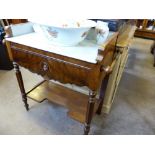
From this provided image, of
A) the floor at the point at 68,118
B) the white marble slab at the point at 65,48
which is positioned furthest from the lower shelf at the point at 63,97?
the white marble slab at the point at 65,48

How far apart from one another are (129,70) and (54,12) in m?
1.69

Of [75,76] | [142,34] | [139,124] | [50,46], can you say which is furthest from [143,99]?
[142,34]

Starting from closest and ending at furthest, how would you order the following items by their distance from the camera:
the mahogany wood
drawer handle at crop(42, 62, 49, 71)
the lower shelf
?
the mahogany wood < drawer handle at crop(42, 62, 49, 71) < the lower shelf

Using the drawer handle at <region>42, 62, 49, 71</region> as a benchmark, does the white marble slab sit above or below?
above

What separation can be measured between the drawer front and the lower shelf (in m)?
0.40

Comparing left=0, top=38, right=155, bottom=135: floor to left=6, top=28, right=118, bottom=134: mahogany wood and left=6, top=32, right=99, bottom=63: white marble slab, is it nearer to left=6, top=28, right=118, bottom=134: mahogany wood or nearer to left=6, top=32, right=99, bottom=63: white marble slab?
left=6, top=28, right=118, bottom=134: mahogany wood

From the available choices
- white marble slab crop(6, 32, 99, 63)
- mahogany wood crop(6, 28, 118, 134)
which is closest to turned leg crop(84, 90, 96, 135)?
mahogany wood crop(6, 28, 118, 134)

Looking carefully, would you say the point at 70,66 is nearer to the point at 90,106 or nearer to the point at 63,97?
the point at 90,106

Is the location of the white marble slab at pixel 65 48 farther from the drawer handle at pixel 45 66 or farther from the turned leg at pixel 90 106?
the turned leg at pixel 90 106

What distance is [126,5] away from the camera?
2.66 feet

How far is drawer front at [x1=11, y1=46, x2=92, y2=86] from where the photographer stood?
32.7 inches

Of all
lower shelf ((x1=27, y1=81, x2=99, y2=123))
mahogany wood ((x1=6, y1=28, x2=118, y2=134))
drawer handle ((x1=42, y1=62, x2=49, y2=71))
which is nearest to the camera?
mahogany wood ((x1=6, y1=28, x2=118, y2=134))

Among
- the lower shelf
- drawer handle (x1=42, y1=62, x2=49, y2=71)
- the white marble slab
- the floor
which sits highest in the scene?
the white marble slab

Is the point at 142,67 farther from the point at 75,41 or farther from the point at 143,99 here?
the point at 75,41
